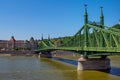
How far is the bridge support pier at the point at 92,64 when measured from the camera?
5991cm

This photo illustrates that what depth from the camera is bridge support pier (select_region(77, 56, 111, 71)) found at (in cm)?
5991

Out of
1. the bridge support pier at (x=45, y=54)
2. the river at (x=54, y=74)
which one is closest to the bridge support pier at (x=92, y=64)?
the river at (x=54, y=74)

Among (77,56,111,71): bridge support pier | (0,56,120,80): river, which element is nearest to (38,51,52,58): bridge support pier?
(0,56,120,80): river

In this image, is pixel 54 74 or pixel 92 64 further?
pixel 92 64

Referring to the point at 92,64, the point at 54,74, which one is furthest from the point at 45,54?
the point at 54,74

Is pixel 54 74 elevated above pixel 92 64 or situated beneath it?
situated beneath

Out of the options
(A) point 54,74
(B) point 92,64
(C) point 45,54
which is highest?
(C) point 45,54

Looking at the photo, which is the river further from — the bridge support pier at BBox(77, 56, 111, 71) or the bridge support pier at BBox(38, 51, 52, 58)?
the bridge support pier at BBox(38, 51, 52, 58)

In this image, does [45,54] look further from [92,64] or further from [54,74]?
[54,74]

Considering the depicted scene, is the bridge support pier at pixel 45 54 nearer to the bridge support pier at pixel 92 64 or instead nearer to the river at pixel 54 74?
the river at pixel 54 74

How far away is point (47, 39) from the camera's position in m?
178

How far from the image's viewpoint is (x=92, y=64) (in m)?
60.4

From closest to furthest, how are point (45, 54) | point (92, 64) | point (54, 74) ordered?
point (54, 74) < point (92, 64) < point (45, 54)

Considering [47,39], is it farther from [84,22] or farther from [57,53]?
[84,22]
